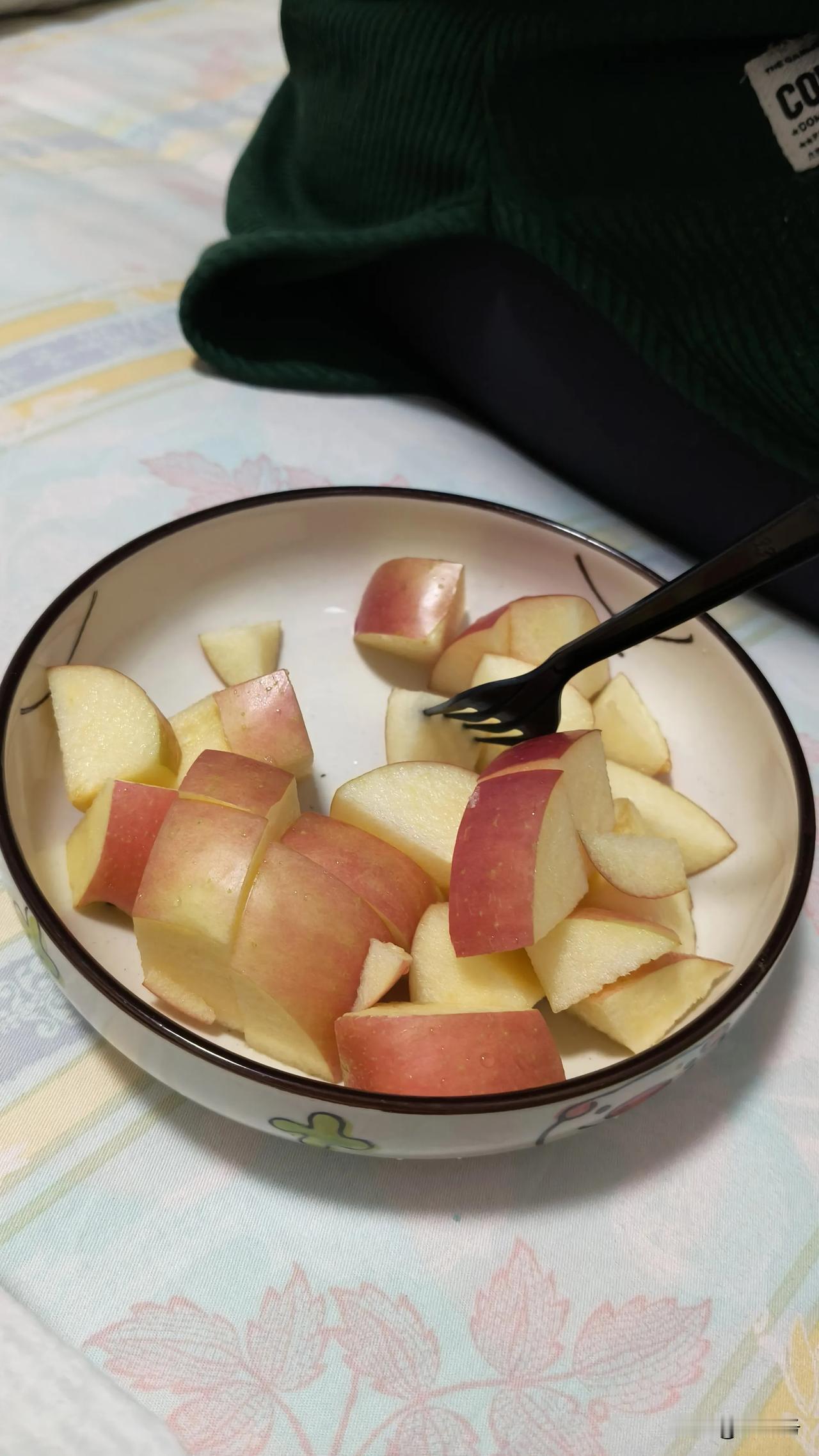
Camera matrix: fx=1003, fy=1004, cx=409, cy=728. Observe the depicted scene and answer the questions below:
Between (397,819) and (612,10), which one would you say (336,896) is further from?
(612,10)

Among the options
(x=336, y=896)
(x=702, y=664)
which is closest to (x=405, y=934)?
(x=336, y=896)

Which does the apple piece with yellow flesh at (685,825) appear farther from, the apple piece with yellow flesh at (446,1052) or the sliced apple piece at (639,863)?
the apple piece with yellow flesh at (446,1052)

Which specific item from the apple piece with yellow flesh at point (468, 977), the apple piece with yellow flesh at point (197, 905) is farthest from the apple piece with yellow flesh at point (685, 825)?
the apple piece with yellow flesh at point (197, 905)

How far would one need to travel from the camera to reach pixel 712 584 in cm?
54

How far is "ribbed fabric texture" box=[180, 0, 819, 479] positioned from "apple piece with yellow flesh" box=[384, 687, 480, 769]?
0.33 metres

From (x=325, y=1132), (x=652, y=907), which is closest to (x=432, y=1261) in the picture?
(x=325, y=1132)

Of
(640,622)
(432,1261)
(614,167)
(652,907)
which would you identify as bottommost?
(432,1261)

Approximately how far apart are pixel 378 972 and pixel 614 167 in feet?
1.99

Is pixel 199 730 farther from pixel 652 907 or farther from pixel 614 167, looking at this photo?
pixel 614 167

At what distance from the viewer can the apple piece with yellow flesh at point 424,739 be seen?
659 mm

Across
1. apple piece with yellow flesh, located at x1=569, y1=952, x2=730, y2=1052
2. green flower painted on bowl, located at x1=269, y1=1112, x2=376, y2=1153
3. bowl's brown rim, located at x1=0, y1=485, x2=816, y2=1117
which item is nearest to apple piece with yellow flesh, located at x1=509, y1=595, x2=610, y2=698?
bowl's brown rim, located at x1=0, y1=485, x2=816, y2=1117

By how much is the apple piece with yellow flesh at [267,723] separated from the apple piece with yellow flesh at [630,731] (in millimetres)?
204

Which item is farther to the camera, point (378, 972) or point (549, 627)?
point (549, 627)

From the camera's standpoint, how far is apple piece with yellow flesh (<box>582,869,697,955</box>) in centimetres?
56
